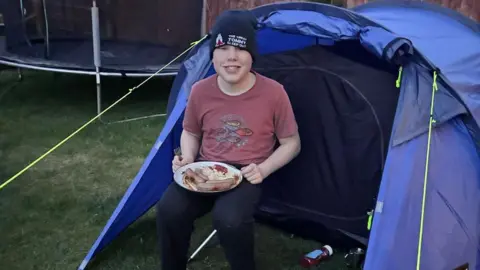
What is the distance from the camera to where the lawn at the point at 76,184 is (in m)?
2.24

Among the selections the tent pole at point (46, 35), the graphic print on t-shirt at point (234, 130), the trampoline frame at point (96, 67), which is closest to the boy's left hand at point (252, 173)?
the graphic print on t-shirt at point (234, 130)

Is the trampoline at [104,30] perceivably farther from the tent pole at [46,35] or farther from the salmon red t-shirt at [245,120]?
the salmon red t-shirt at [245,120]

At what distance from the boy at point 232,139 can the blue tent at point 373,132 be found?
145 mm

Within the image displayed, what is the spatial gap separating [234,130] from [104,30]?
9.18 feet

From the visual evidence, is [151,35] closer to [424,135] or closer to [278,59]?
[278,59]

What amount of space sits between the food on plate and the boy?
0.13 feet

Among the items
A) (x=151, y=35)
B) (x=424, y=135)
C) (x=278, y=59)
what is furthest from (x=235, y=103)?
(x=151, y=35)

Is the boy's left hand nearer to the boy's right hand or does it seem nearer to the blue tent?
the boy's right hand

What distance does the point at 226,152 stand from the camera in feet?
6.28

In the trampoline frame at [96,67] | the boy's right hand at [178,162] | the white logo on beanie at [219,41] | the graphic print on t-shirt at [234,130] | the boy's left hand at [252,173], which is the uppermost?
the white logo on beanie at [219,41]

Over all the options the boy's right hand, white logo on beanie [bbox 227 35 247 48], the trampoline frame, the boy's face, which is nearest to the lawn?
the trampoline frame

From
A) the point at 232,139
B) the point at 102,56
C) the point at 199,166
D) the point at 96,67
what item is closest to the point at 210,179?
the point at 199,166

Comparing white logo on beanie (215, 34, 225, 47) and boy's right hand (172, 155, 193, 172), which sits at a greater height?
white logo on beanie (215, 34, 225, 47)

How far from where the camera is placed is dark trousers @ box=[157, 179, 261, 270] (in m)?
1.73
